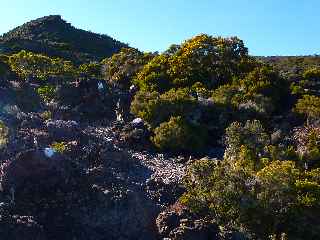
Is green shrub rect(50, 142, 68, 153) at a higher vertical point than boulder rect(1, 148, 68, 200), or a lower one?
higher

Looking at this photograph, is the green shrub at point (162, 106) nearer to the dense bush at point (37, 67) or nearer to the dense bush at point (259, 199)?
the dense bush at point (37, 67)

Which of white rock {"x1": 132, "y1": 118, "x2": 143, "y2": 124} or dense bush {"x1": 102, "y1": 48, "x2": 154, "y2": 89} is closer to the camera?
white rock {"x1": 132, "y1": 118, "x2": 143, "y2": 124}

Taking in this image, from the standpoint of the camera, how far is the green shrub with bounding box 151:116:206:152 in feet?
114

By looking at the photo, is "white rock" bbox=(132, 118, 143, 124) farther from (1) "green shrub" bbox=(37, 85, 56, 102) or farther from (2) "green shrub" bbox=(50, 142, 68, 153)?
(1) "green shrub" bbox=(37, 85, 56, 102)

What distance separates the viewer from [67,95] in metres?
42.6

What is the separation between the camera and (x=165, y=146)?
3512 centimetres

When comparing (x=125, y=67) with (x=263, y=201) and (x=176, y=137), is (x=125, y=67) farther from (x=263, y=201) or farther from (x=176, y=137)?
(x=263, y=201)

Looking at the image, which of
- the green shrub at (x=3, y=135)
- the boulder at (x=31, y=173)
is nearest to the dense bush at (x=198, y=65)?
the green shrub at (x=3, y=135)

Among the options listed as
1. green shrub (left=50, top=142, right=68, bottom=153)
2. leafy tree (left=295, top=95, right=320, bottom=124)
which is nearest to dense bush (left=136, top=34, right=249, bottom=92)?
leafy tree (left=295, top=95, right=320, bottom=124)

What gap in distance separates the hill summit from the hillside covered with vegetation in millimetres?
18302

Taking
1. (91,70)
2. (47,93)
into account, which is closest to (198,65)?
(47,93)

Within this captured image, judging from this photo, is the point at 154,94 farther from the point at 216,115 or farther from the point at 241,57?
the point at 241,57

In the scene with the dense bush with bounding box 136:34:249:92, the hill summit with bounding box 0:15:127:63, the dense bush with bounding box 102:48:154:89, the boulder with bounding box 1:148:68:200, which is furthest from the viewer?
the hill summit with bounding box 0:15:127:63

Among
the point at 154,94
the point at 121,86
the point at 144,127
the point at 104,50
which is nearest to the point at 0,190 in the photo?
the point at 144,127
